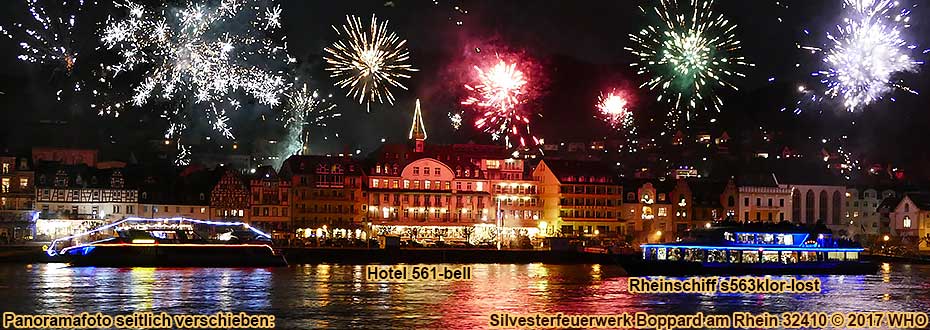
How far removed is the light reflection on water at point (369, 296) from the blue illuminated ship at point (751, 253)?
8.51 feet

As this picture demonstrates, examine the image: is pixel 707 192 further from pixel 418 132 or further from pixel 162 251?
pixel 162 251

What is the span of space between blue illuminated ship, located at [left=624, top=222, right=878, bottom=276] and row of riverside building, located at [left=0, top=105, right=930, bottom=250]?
2287cm

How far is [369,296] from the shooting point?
62.9m

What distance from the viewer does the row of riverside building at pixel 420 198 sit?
10894cm

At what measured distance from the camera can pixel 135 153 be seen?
141m

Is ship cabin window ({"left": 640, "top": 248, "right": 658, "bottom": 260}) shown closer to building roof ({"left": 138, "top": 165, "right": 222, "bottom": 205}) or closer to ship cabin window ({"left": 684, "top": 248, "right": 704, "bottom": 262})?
ship cabin window ({"left": 684, "top": 248, "right": 704, "bottom": 262})

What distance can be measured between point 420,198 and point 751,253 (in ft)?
139

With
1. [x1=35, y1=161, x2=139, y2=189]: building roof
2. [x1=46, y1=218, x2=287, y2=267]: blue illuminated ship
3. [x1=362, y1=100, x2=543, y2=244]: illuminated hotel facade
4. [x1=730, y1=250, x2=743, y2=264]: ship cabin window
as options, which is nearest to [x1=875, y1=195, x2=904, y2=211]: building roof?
[x1=362, y1=100, x2=543, y2=244]: illuminated hotel facade

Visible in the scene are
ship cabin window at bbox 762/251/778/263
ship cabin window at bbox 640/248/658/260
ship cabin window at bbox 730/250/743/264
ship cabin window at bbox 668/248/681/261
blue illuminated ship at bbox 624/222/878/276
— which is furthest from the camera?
ship cabin window at bbox 762/251/778/263

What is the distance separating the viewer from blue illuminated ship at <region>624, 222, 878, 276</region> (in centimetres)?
8159

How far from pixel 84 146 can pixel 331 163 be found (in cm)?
3123

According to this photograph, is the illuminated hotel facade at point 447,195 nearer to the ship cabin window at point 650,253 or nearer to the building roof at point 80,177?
the building roof at point 80,177

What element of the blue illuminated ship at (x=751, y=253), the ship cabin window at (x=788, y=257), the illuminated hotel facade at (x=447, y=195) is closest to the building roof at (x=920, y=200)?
the illuminated hotel facade at (x=447, y=195)

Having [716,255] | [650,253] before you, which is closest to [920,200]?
[716,255]
